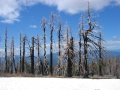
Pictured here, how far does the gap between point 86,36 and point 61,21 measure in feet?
34.3

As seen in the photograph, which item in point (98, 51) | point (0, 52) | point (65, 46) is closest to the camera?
point (98, 51)

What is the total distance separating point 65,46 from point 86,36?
4.12 m

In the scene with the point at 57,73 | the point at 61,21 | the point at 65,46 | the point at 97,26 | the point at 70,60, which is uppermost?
the point at 61,21

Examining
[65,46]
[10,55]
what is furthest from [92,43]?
[10,55]

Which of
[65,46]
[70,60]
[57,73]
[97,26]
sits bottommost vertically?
[57,73]

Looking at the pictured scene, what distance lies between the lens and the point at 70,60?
20562 millimetres

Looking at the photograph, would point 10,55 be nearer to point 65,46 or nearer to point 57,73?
point 57,73

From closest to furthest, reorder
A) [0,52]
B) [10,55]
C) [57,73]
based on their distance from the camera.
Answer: [57,73] → [0,52] → [10,55]

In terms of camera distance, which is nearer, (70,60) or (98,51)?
(98,51)
